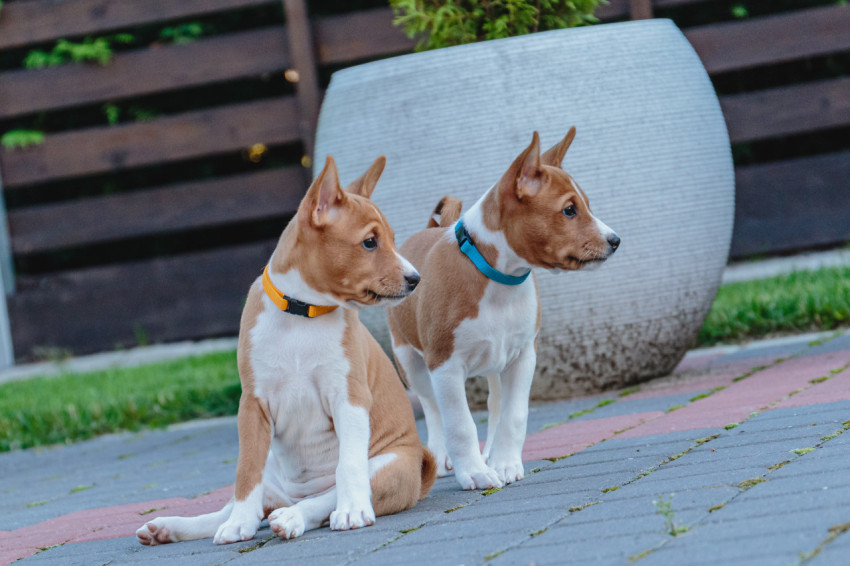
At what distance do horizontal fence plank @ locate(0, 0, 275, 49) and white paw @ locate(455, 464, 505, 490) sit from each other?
22.4ft

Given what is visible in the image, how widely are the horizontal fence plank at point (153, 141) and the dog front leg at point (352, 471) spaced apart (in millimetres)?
6464

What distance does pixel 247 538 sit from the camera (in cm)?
303

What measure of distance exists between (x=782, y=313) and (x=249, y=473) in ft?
13.4

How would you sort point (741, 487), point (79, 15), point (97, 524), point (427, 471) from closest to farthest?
1. point (741, 487)
2. point (427, 471)
3. point (97, 524)
4. point (79, 15)

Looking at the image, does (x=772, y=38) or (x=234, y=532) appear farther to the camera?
(x=772, y=38)

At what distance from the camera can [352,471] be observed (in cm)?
300

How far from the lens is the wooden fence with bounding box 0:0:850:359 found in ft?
29.3

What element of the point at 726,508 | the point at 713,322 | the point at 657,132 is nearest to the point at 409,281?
the point at 726,508

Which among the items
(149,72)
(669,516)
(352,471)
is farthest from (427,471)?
(149,72)

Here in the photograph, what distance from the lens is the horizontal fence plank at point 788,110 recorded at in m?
8.82

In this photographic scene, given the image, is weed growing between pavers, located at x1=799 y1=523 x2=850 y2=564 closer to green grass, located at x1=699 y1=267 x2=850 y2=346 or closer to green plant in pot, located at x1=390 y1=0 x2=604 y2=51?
green plant in pot, located at x1=390 y1=0 x2=604 y2=51

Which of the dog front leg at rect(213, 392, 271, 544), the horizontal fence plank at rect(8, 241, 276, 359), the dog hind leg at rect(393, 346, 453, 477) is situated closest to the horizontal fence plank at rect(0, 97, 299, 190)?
the horizontal fence plank at rect(8, 241, 276, 359)

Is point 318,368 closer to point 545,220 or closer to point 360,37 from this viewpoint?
point 545,220

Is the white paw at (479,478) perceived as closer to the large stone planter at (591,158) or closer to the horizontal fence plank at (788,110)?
the large stone planter at (591,158)
